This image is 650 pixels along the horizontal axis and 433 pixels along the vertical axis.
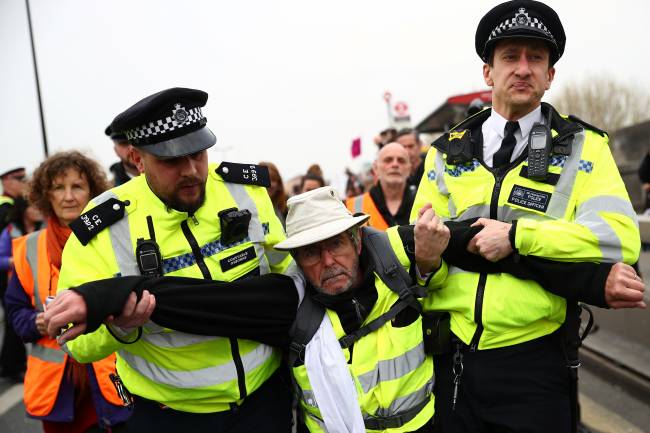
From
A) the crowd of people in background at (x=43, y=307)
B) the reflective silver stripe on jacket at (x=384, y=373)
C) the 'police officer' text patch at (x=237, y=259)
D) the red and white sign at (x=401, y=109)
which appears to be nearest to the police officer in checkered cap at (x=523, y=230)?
the reflective silver stripe on jacket at (x=384, y=373)

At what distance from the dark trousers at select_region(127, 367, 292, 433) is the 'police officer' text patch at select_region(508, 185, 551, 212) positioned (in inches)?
48.0

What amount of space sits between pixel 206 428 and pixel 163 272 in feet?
2.06

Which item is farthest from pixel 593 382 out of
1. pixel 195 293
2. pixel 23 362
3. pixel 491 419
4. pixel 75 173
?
pixel 23 362

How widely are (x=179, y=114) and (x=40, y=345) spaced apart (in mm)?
1837

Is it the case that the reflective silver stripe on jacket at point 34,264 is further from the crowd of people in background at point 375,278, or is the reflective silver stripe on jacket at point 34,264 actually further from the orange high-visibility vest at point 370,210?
the orange high-visibility vest at point 370,210

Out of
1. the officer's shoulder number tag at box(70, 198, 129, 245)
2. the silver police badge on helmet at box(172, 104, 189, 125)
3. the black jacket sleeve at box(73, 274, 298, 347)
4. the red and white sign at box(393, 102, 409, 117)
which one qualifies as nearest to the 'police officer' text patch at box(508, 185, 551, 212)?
the black jacket sleeve at box(73, 274, 298, 347)

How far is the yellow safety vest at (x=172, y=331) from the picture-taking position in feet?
6.33

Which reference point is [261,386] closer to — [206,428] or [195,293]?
[206,428]

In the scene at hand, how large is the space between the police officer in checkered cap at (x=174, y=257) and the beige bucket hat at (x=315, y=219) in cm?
16

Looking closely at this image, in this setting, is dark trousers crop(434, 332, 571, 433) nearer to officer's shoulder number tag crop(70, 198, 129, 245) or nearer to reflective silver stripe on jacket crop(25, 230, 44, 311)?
officer's shoulder number tag crop(70, 198, 129, 245)

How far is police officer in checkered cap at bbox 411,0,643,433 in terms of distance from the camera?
6.20ft

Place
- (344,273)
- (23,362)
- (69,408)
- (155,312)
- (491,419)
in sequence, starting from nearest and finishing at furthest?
(155,312), (491,419), (344,273), (69,408), (23,362)

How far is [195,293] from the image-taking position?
6.30ft

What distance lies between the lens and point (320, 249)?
2.17 m
